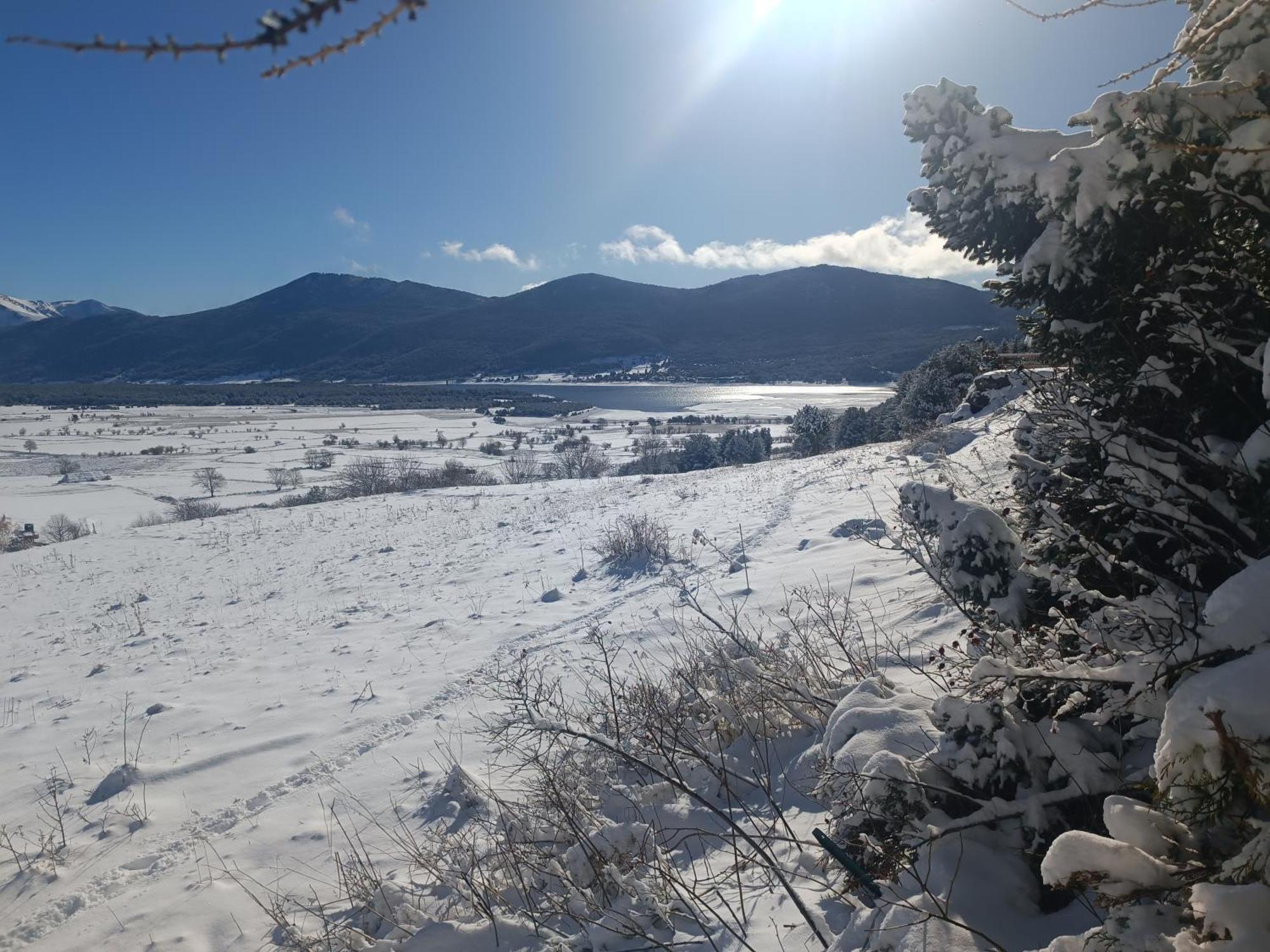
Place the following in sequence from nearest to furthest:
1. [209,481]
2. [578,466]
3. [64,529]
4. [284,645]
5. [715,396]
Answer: [284,645]
[64,529]
[209,481]
[578,466]
[715,396]

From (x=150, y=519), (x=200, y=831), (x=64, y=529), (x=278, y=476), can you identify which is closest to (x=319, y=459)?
(x=278, y=476)

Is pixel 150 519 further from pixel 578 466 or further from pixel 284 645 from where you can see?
pixel 284 645

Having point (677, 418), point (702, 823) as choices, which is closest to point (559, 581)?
point (702, 823)

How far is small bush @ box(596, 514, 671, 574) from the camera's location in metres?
10.3

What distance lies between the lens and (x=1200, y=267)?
1.82m

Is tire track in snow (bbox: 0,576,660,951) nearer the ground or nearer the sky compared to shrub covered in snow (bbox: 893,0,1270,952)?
nearer the ground

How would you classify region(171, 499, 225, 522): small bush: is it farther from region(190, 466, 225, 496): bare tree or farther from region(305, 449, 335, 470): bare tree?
region(305, 449, 335, 470): bare tree

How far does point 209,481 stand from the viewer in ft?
115

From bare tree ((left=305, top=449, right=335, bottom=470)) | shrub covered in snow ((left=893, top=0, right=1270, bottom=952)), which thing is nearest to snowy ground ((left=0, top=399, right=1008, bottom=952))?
shrub covered in snow ((left=893, top=0, right=1270, bottom=952))

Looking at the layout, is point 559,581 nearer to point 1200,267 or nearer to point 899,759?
point 899,759

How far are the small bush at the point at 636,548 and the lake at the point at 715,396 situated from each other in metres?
58.2

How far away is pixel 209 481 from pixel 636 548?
3306 cm

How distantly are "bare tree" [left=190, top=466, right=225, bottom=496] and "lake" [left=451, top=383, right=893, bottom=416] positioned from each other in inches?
2064

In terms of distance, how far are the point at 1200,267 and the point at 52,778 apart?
7745mm
